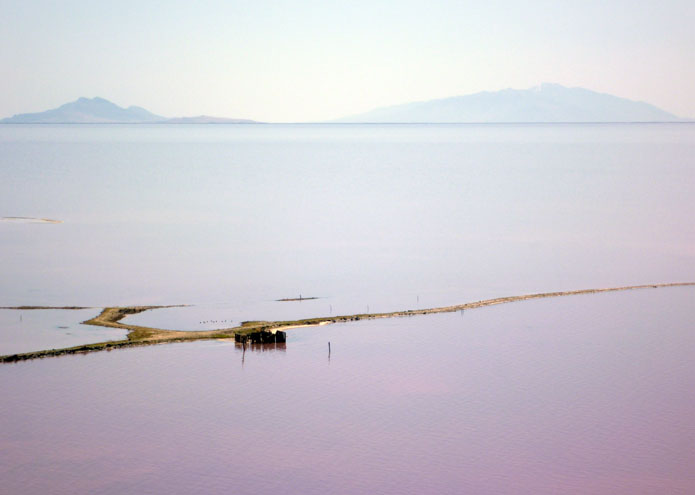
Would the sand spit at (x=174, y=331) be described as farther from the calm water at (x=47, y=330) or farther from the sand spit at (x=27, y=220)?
the sand spit at (x=27, y=220)

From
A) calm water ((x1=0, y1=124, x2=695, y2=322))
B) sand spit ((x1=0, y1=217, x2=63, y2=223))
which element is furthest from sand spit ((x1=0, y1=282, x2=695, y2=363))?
sand spit ((x1=0, y1=217, x2=63, y2=223))

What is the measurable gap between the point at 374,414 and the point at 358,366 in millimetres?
5756

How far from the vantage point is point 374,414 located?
34.6 meters

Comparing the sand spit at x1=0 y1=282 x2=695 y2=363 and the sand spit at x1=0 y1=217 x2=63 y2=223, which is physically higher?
the sand spit at x1=0 y1=217 x2=63 y2=223

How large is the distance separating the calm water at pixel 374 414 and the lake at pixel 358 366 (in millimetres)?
105

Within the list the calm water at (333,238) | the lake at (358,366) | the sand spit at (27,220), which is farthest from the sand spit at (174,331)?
the sand spit at (27,220)

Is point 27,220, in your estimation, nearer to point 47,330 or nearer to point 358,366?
point 47,330

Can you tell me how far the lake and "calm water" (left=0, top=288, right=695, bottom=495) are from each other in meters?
0.11

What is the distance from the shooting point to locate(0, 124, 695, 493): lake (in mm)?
30203

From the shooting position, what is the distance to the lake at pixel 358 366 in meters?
30.2

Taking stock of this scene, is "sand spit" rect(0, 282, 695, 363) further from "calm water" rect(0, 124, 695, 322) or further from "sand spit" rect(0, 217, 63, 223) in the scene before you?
"sand spit" rect(0, 217, 63, 223)

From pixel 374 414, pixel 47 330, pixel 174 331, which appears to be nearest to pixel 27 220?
pixel 47 330

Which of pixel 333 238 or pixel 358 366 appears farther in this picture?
pixel 333 238

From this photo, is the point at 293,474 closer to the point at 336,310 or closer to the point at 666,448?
the point at 666,448
